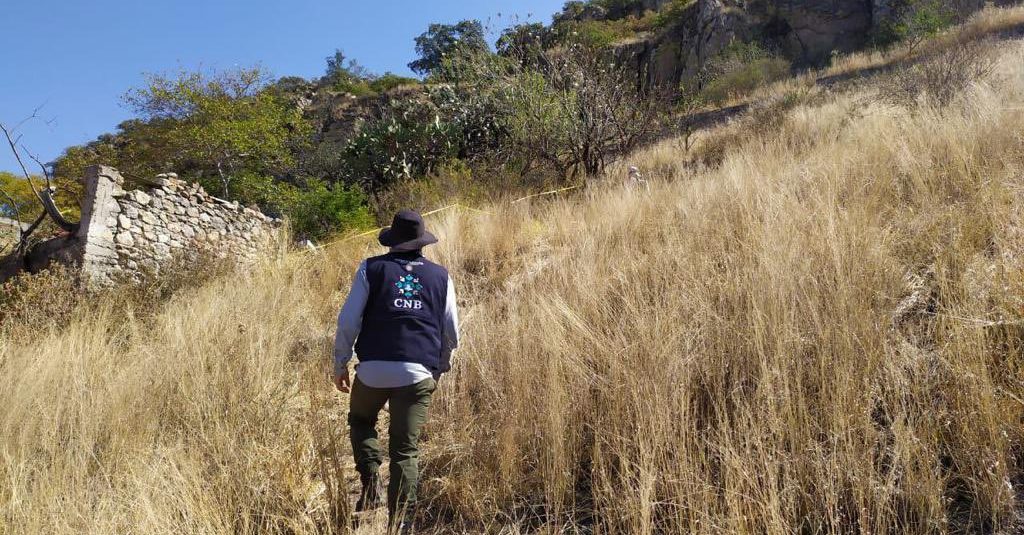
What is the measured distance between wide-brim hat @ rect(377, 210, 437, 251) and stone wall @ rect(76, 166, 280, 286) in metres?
7.00

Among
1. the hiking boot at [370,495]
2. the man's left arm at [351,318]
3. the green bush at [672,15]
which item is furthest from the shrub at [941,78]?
the green bush at [672,15]

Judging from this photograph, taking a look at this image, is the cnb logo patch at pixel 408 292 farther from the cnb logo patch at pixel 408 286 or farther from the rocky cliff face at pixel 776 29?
the rocky cliff face at pixel 776 29

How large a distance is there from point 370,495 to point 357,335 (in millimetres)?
889

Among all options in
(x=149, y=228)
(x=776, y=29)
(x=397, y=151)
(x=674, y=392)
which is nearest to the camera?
(x=674, y=392)

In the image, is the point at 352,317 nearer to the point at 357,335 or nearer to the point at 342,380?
the point at 357,335

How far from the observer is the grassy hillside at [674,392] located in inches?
83.0

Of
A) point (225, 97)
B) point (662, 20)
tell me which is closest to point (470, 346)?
point (225, 97)

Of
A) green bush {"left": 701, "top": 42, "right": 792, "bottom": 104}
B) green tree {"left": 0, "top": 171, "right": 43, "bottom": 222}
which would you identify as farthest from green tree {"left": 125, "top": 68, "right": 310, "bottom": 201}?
green bush {"left": 701, "top": 42, "right": 792, "bottom": 104}

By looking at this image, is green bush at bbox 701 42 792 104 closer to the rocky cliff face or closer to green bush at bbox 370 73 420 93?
the rocky cliff face

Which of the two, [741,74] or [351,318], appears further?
[741,74]

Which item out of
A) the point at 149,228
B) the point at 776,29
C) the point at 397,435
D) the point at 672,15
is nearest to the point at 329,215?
the point at 149,228

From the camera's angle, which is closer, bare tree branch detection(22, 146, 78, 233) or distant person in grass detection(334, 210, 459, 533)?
distant person in grass detection(334, 210, 459, 533)

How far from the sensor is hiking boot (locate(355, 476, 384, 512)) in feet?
9.47

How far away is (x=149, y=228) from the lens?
928 cm
